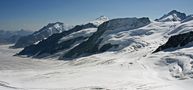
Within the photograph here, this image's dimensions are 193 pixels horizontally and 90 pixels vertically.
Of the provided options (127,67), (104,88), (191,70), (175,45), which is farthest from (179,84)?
(175,45)

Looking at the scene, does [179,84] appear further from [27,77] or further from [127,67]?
[27,77]

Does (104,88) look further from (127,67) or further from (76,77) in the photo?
(127,67)

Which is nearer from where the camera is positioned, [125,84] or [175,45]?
[125,84]

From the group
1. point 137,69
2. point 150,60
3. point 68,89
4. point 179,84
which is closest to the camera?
point 68,89

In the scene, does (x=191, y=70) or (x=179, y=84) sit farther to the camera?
(x=191, y=70)

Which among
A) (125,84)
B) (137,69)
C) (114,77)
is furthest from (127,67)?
(125,84)

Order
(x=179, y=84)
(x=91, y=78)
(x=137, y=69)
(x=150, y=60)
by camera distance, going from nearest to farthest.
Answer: (x=179, y=84) → (x=91, y=78) → (x=137, y=69) → (x=150, y=60)

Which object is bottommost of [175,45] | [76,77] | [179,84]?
[179,84]

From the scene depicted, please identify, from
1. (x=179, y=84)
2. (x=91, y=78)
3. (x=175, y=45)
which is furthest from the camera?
(x=175, y=45)

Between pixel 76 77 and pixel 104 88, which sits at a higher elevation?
pixel 76 77
